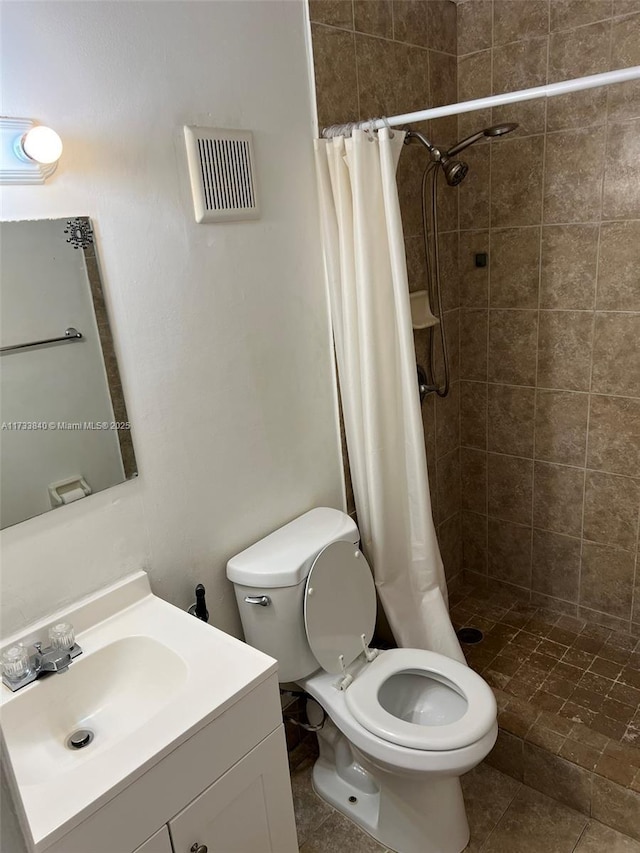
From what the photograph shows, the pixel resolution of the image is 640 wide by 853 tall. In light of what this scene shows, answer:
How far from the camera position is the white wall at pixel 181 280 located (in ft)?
4.69

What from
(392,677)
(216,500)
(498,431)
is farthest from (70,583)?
(498,431)

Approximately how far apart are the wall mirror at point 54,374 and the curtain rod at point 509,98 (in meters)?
0.88

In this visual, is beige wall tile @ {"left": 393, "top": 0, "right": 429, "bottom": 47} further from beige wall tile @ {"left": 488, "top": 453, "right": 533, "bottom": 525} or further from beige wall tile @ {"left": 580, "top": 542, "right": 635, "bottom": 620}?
beige wall tile @ {"left": 580, "top": 542, "right": 635, "bottom": 620}

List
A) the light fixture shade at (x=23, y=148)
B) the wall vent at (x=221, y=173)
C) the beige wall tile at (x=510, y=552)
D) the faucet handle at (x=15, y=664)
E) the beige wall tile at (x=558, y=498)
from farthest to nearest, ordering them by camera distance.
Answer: the beige wall tile at (x=510, y=552), the beige wall tile at (x=558, y=498), the wall vent at (x=221, y=173), the faucet handle at (x=15, y=664), the light fixture shade at (x=23, y=148)

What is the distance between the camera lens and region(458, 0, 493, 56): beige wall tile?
7.77 feet

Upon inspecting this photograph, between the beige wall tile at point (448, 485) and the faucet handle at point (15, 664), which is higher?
the faucet handle at point (15, 664)

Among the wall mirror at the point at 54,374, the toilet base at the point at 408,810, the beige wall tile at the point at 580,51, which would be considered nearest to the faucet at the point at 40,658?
the wall mirror at the point at 54,374

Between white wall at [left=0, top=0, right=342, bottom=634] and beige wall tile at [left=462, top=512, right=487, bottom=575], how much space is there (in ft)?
3.55

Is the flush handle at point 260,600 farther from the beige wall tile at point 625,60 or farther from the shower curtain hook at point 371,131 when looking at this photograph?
the beige wall tile at point 625,60

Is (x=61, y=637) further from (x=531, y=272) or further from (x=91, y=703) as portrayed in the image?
(x=531, y=272)

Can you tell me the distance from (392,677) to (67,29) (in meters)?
1.91

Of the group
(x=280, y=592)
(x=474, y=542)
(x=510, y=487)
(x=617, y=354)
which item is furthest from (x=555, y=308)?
(x=280, y=592)

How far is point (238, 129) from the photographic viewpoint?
1.76m

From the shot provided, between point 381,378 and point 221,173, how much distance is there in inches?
30.8
